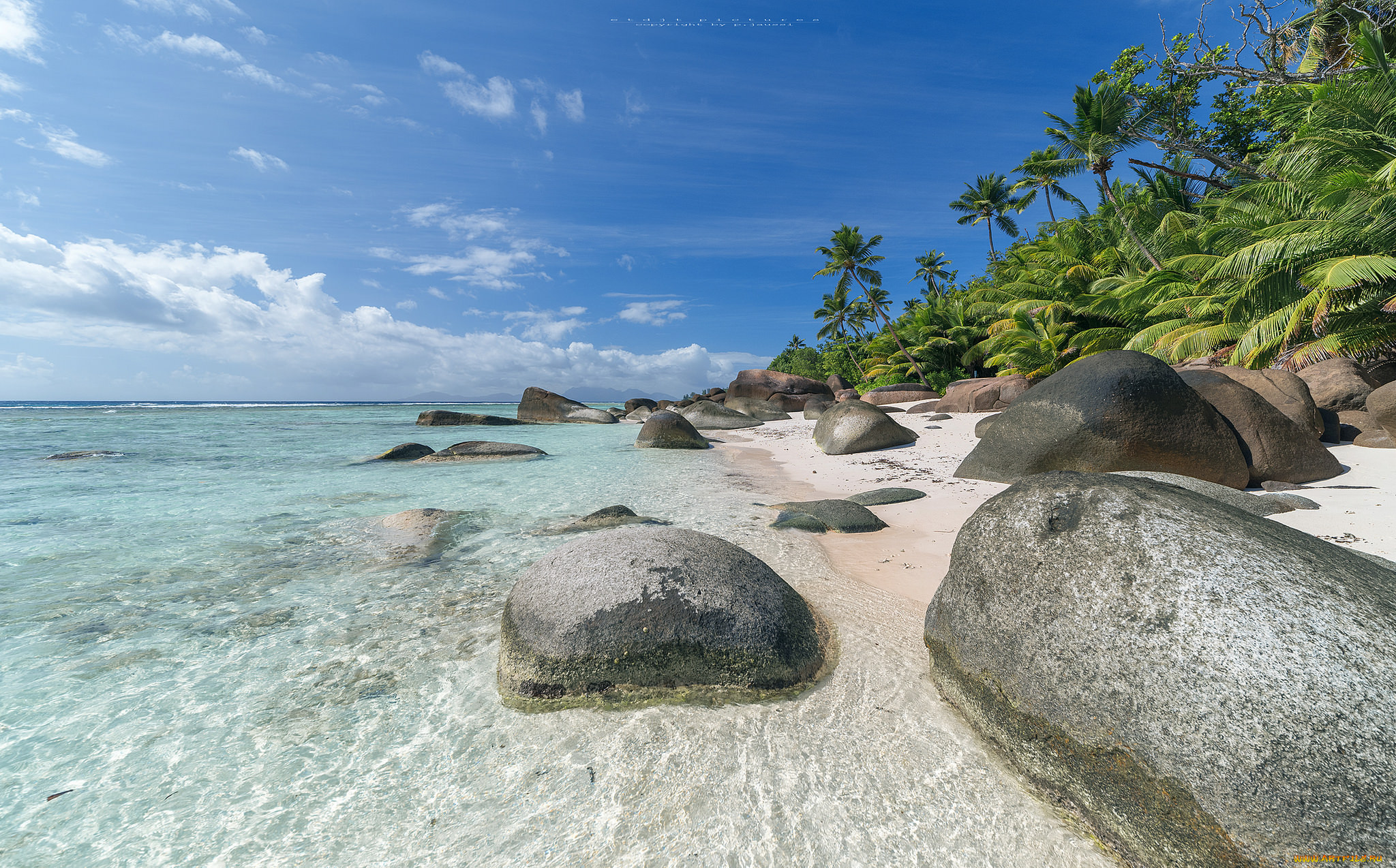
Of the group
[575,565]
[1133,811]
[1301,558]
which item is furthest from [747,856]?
[1301,558]

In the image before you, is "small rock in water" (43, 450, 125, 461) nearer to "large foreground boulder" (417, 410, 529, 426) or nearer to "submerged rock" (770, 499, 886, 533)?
"large foreground boulder" (417, 410, 529, 426)

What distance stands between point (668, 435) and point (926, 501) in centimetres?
896

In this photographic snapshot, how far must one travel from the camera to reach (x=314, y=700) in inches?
111

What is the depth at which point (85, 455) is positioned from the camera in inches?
490

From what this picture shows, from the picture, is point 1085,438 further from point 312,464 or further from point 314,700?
point 312,464

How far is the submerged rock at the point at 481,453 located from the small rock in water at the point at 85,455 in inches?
303

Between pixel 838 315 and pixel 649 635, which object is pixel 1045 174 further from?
pixel 649 635

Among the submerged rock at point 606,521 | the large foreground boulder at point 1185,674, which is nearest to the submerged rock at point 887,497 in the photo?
the submerged rock at point 606,521

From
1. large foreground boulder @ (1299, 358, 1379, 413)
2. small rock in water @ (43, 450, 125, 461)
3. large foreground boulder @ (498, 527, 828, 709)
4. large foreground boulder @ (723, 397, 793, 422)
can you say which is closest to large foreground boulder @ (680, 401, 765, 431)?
large foreground boulder @ (723, 397, 793, 422)

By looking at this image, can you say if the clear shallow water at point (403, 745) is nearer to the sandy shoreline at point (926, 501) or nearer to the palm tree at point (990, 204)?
the sandy shoreline at point (926, 501)

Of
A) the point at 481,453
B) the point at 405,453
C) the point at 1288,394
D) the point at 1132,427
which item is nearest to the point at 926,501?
the point at 1132,427

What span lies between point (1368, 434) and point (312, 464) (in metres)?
18.4

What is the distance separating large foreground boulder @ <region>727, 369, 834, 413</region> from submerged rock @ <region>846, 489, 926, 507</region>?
80.2 feet

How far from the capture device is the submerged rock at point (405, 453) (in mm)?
11969
